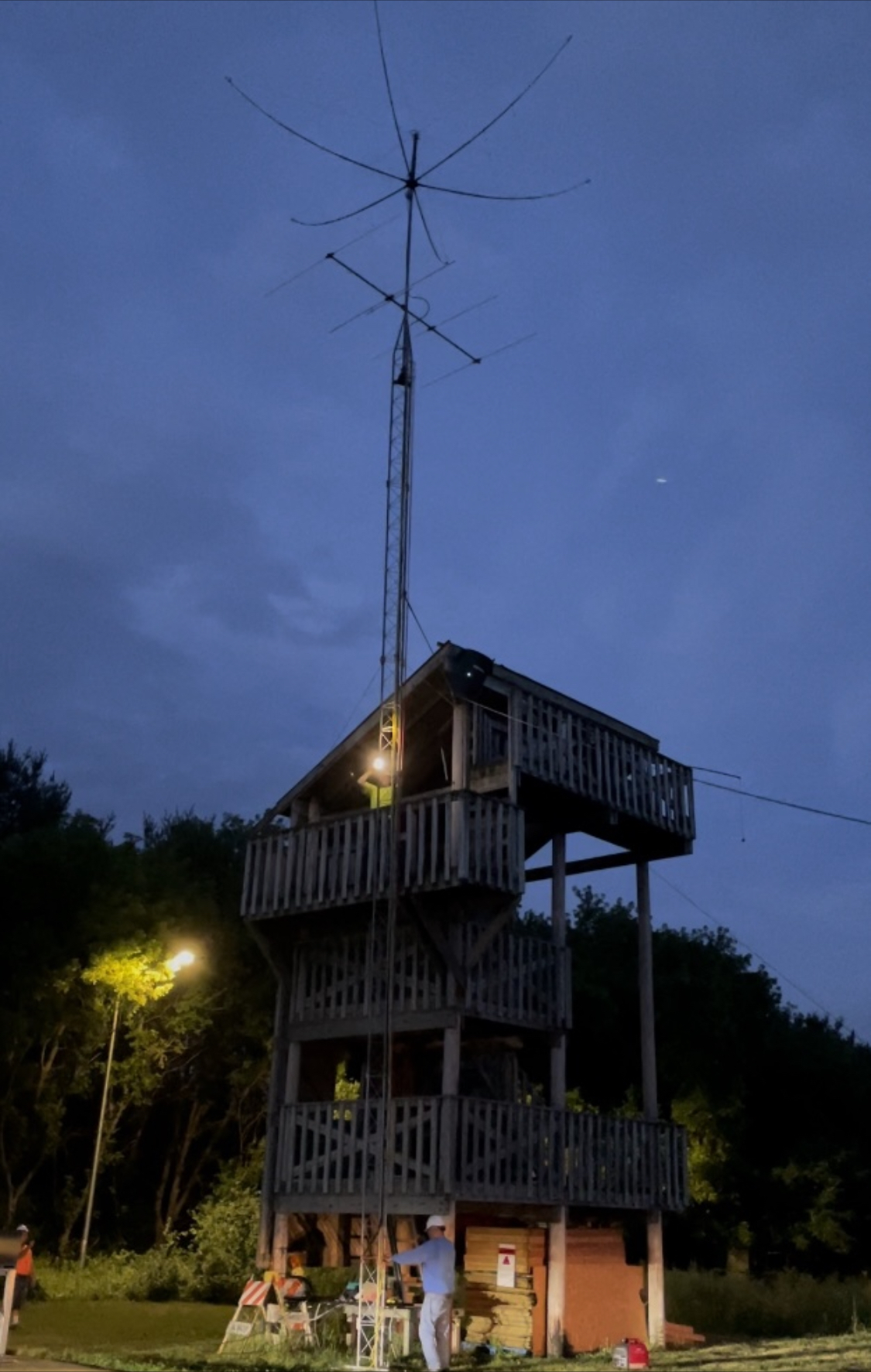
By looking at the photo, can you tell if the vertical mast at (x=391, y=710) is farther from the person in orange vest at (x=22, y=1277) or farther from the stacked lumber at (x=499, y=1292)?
the person in orange vest at (x=22, y=1277)

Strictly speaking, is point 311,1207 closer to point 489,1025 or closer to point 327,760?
point 489,1025

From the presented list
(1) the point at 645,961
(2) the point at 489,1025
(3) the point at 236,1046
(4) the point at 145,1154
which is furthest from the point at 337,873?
(4) the point at 145,1154

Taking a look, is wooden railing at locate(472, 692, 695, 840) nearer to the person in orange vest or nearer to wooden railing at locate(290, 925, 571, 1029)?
wooden railing at locate(290, 925, 571, 1029)

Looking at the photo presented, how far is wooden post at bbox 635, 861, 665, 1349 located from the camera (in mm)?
20109

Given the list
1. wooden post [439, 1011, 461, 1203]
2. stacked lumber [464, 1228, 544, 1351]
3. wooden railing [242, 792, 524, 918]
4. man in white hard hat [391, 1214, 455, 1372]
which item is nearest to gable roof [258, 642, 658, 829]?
wooden railing [242, 792, 524, 918]

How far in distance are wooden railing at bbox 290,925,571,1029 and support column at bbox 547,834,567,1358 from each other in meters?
0.30

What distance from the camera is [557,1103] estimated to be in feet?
64.3

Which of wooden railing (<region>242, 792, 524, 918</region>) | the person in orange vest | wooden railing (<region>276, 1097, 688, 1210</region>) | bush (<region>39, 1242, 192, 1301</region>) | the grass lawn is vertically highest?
wooden railing (<region>242, 792, 524, 918</region>)

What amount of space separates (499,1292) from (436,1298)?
4564 mm

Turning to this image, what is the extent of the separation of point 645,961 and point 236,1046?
10789 millimetres

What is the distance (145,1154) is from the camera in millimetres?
31594

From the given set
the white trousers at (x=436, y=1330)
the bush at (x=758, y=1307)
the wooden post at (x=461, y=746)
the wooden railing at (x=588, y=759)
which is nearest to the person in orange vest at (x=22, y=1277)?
the white trousers at (x=436, y=1330)

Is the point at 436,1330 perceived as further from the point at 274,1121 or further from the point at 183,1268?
the point at 183,1268

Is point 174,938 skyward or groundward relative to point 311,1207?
skyward
